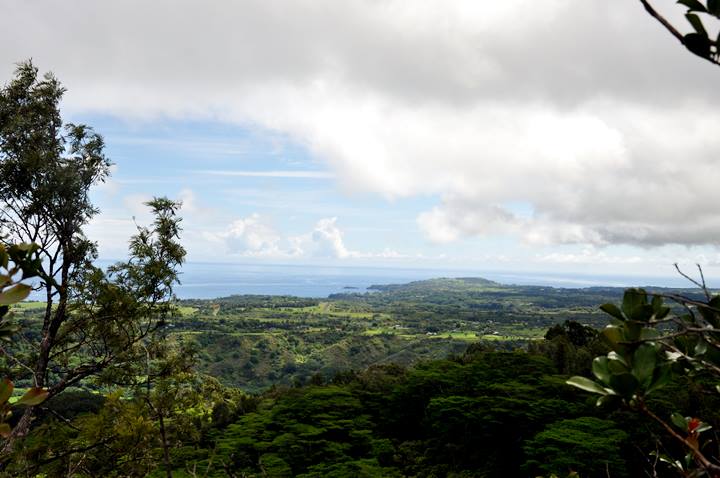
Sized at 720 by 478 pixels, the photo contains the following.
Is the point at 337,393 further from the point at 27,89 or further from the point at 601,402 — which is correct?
the point at 601,402

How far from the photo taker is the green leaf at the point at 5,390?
4.43ft

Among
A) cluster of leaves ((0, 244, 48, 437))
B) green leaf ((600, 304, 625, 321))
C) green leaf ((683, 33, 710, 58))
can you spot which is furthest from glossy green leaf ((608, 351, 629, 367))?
cluster of leaves ((0, 244, 48, 437))

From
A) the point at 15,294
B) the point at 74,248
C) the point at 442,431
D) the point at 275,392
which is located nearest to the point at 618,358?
the point at 15,294

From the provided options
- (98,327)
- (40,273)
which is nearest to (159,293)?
(98,327)

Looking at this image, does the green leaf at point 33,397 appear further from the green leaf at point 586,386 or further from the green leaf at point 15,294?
the green leaf at point 586,386

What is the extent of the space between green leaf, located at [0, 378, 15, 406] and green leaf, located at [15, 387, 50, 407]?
0.34 ft

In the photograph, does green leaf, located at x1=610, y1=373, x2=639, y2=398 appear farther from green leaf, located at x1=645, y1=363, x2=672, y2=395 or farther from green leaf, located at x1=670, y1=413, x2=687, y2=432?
green leaf, located at x1=670, y1=413, x2=687, y2=432

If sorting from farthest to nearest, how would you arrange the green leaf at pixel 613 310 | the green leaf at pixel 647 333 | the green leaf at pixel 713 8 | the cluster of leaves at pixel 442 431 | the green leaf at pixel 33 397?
the cluster of leaves at pixel 442 431 < the green leaf at pixel 33 397 < the green leaf at pixel 613 310 < the green leaf at pixel 647 333 < the green leaf at pixel 713 8

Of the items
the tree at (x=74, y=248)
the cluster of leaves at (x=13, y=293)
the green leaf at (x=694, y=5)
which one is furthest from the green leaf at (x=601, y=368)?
A: the tree at (x=74, y=248)

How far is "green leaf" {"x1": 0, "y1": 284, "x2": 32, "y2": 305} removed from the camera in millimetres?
1332

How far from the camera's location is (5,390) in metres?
1.36

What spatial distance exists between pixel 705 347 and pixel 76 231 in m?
9.24

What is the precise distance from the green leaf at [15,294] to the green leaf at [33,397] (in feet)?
1.11

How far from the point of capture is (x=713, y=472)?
1089 millimetres
